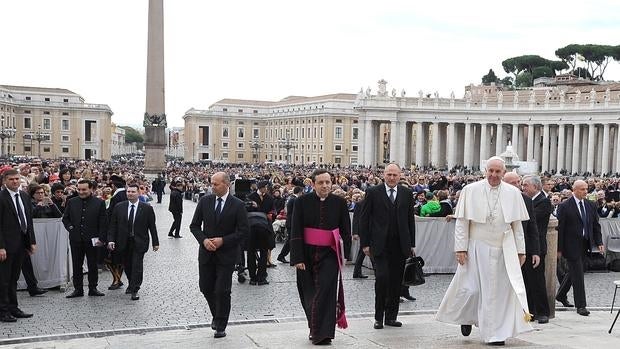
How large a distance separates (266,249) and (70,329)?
13.1 ft

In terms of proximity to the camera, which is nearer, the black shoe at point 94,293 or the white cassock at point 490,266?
the white cassock at point 490,266

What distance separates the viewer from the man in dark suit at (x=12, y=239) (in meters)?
7.73

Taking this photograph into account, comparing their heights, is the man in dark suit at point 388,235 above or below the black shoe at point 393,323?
above

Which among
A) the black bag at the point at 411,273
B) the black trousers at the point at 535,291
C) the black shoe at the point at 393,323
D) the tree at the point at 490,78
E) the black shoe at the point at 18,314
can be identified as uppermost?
the tree at the point at 490,78

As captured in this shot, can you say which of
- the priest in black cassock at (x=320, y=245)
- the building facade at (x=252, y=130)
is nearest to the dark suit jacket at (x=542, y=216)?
the priest in black cassock at (x=320, y=245)

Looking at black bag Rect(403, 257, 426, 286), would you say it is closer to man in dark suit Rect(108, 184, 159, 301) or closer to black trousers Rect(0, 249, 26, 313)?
man in dark suit Rect(108, 184, 159, 301)

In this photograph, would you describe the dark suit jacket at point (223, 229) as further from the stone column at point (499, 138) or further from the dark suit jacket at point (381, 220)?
the stone column at point (499, 138)

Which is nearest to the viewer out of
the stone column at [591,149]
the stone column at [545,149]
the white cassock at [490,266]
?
the white cassock at [490,266]

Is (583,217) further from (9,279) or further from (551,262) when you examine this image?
(9,279)

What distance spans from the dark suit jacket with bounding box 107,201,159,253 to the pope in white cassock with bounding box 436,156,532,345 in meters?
4.61

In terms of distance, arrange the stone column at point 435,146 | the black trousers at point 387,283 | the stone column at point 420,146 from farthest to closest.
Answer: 1. the stone column at point 420,146
2. the stone column at point 435,146
3. the black trousers at point 387,283

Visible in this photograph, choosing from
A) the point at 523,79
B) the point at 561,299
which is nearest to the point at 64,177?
the point at 561,299

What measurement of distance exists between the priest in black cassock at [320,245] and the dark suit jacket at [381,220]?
65 centimetres

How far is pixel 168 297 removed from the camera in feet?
30.6
